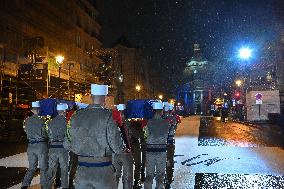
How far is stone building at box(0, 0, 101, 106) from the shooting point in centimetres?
2820

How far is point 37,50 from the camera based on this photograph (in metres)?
34.3

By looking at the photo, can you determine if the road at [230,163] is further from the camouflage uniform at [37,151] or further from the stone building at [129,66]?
the stone building at [129,66]

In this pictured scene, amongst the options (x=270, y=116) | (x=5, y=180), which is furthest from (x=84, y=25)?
(x=5, y=180)

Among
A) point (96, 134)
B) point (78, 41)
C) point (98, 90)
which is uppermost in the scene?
point (78, 41)

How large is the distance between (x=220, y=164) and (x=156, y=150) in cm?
587

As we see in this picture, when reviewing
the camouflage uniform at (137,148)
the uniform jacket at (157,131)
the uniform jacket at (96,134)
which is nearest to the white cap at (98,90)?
the uniform jacket at (96,134)

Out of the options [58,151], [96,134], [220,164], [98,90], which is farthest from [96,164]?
[220,164]

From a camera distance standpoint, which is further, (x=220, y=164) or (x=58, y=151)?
(x=220, y=164)

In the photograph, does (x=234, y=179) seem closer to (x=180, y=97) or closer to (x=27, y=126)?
(x=27, y=126)

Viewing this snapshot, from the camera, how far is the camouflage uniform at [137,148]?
1038 cm

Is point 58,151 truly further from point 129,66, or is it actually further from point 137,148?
point 129,66

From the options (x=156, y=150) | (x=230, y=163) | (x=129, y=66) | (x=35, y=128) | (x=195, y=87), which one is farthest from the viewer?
(x=195, y=87)

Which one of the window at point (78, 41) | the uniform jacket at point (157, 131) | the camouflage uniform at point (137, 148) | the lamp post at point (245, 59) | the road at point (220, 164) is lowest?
the road at point (220, 164)

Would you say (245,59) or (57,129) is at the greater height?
(245,59)
